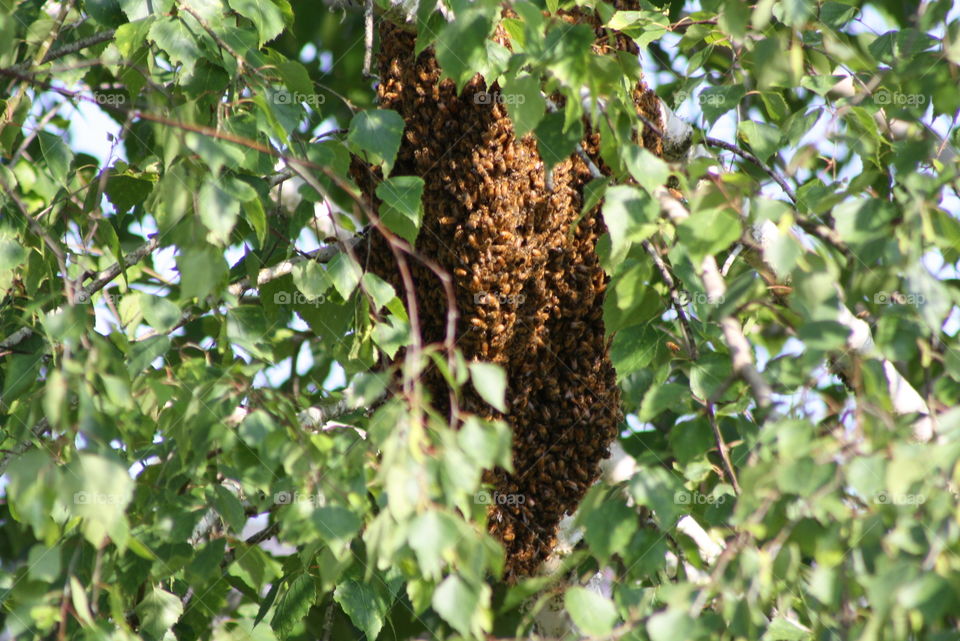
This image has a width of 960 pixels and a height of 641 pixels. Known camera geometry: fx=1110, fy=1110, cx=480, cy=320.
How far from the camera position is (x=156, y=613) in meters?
1.42

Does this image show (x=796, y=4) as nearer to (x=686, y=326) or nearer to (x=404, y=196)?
(x=686, y=326)

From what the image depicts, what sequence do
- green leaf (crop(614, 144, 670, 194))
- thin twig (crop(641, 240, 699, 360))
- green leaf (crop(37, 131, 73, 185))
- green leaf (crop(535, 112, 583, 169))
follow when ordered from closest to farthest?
green leaf (crop(614, 144, 670, 194)), green leaf (crop(535, 112, 583, 169)), thin twig (crop(641, 240, 699, 360)), green leaf (crop(37, 131, 73, 185))

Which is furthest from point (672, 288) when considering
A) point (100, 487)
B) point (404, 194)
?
point (100, 487)

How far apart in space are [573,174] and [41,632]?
0.99 m

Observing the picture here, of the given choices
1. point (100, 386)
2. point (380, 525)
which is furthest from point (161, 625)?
point (380, 525)

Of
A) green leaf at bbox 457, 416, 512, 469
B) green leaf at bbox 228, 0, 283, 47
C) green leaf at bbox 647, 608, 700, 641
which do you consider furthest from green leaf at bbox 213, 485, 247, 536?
green leaf at bbox 228, 0, 283, 47

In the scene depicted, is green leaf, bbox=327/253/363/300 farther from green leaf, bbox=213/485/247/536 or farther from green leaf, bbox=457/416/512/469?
green leaf, bbox=457/416/512/469

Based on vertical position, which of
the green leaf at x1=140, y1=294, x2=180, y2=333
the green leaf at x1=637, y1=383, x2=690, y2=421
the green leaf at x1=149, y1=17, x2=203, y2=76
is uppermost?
the green leaf at x1=149, y1=17, x2=203, y2=76

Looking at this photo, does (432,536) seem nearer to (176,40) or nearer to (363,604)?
(363,604)

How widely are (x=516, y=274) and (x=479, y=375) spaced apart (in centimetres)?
66

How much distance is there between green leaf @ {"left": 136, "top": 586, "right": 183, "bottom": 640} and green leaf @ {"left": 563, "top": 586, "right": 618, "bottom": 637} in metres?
0.60

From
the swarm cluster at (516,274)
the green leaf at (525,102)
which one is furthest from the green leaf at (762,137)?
the green leaf at (525,102)

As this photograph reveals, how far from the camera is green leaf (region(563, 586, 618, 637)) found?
3.50 feet

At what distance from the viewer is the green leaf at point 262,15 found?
1.51 meters
